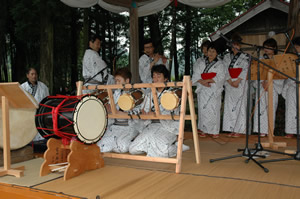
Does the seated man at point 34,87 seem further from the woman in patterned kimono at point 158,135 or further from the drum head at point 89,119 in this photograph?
the drum head at point 89,119

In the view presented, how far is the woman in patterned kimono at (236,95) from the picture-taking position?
4.80 metres

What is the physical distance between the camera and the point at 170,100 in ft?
10.2

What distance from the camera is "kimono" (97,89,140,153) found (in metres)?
3.77

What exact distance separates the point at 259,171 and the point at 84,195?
1.66m

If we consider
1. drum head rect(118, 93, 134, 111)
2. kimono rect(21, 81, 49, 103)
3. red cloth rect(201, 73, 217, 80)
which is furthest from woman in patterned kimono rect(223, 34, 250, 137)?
kimono rect(21, 81, 49, 103)

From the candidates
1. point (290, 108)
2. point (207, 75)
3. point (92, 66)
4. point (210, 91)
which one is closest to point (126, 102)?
point (92, 66)

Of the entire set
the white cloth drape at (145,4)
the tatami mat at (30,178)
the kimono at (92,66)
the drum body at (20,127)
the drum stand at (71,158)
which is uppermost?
the white cloth drape at (145,4)

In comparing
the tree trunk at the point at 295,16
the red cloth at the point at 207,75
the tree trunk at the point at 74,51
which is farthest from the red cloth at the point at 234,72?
the tree trunk at the point at 74,51

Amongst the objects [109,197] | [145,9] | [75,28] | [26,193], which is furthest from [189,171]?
[75,28]

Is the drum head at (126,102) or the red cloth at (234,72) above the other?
the red cloth at (234,72)

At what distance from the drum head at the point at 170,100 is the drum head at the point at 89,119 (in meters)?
0.67

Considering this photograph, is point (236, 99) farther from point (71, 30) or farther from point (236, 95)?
point (71, 30)

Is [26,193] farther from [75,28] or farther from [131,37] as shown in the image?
[75,28]

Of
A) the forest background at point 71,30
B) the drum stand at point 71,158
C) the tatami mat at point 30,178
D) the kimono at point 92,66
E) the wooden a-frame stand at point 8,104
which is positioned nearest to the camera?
the tatami mat at point 30,178
